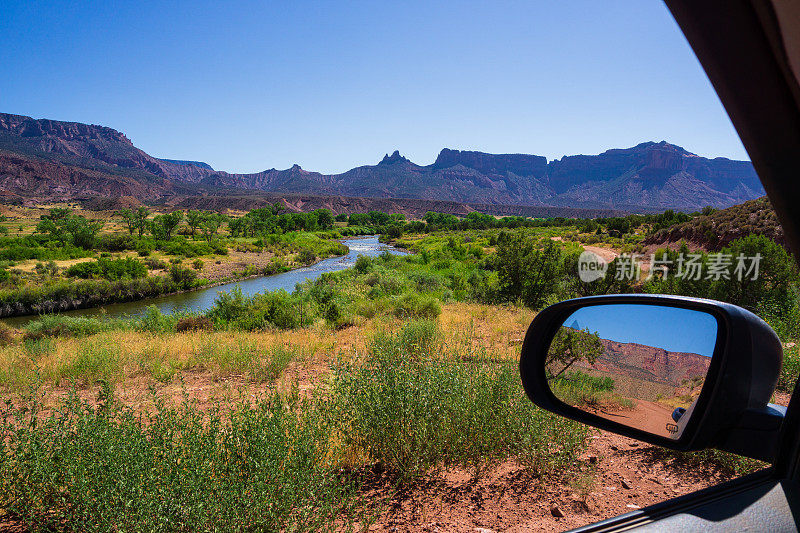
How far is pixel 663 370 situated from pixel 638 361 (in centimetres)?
11

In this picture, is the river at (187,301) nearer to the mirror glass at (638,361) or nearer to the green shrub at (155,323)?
the green shrub at (155,323)

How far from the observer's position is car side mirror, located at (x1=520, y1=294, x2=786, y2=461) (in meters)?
0.98

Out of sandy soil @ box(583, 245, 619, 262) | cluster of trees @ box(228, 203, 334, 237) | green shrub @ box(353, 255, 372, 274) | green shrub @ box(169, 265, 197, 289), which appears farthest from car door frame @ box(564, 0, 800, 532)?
cluster of trees @ box(228, 203, 334, 237)

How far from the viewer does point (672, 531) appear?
3.19ft

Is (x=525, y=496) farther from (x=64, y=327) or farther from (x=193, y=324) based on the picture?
(x=64, y=327)

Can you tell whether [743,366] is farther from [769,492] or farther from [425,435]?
[425,435]

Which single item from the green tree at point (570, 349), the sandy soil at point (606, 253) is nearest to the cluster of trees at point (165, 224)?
the sandy soil at point (606, 253)

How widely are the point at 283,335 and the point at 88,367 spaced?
4499 mm

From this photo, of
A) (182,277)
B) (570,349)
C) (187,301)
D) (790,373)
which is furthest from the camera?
(182,277)

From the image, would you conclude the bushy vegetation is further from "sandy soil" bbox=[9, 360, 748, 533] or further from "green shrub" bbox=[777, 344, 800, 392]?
"green shrub" bbox=[777, 344, 800, 392]

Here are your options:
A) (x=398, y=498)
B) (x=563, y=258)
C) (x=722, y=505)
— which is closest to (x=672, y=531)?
(x=722, y=505)

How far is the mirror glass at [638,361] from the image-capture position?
3.80 feet

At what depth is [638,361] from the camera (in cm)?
138

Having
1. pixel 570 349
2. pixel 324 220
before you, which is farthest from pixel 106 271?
pixel 324 220
